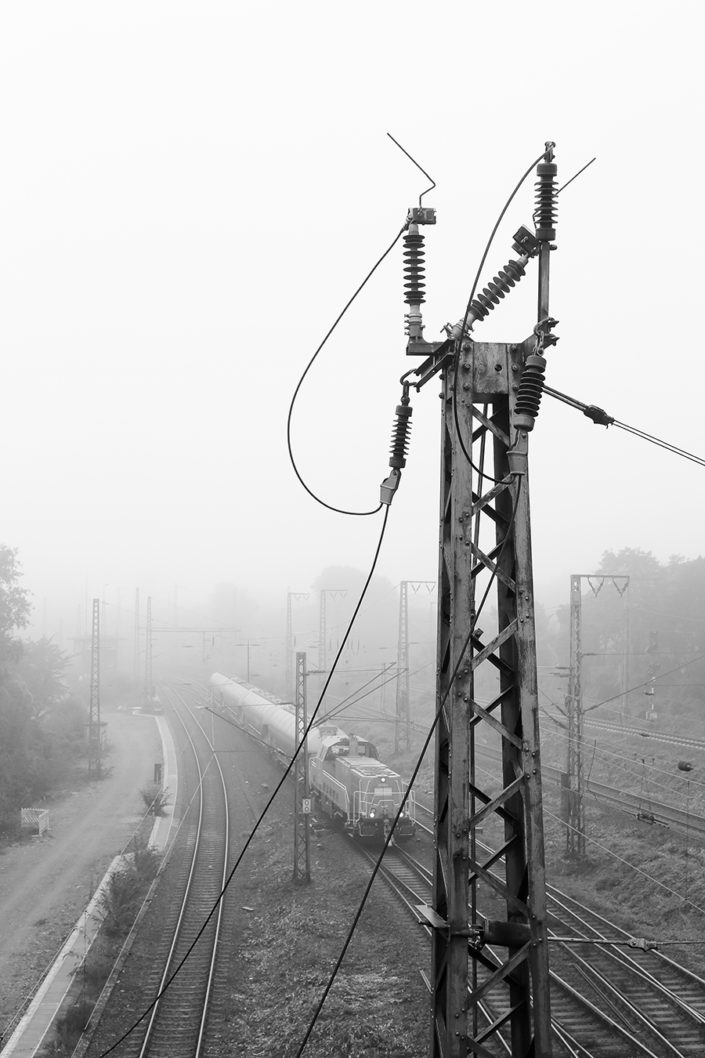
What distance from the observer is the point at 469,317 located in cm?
626

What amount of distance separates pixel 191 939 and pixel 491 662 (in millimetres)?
16795

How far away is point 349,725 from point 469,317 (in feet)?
174

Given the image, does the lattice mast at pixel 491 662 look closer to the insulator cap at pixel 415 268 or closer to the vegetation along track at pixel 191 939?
the insulator cap at pixel 415 268

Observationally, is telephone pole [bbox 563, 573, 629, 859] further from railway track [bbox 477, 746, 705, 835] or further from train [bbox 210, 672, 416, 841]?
train [bbox 210, 672, 416, 841]

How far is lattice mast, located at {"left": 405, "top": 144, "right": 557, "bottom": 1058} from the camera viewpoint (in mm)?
5773

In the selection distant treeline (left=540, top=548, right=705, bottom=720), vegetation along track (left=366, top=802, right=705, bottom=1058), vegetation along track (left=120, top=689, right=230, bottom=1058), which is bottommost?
vegetation along track (left=120, top=689, right=230, bottom=1058)

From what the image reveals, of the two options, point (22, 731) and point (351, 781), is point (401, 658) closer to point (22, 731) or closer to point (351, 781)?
point (351, 781)

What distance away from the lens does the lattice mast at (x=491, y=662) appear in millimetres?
5773

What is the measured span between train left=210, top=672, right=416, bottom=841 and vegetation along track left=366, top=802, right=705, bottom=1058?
22.2ft

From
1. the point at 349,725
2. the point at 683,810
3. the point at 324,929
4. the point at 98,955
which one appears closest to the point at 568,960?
the point at 324,929

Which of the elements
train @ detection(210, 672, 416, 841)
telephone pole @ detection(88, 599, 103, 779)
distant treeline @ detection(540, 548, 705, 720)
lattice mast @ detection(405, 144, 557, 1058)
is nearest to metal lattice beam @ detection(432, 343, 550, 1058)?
lattice mast @ detection(405, 144, 557, 1058)

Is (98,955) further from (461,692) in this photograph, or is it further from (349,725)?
(349,725)

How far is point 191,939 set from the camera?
778 inches

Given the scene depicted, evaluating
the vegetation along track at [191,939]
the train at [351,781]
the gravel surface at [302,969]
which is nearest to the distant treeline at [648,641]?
the train at [351,781]
